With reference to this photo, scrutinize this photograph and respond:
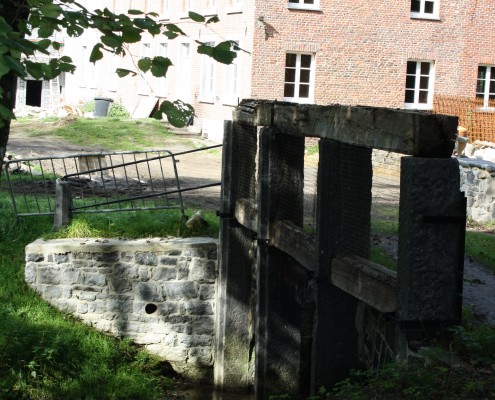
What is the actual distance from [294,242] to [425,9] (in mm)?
21587

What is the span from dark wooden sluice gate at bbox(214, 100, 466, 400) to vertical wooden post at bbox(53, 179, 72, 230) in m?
2.20

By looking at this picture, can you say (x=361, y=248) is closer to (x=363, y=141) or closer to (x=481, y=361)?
(x=363, y=141)

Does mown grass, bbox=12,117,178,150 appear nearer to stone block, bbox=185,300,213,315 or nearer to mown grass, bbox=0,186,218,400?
mown grass, bbox=0,186,218,400

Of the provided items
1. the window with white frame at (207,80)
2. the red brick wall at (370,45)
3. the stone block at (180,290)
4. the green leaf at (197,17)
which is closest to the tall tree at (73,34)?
the green leaf at (197,17)

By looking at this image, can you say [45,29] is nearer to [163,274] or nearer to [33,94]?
[163,274]

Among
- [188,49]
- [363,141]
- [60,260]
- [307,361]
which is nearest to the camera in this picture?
[363,141]

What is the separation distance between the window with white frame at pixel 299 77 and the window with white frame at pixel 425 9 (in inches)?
142

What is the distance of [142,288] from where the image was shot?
1273cm

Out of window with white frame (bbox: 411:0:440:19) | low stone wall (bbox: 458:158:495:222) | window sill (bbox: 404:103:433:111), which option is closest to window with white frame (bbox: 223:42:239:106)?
window sill (bbox: 404:103:433:111)

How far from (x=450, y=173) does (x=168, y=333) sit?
7.22 m

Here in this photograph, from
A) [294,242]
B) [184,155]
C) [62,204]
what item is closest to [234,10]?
[184,155]

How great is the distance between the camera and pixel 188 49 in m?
33.4

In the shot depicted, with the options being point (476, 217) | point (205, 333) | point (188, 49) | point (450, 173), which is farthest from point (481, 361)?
point (188, 49)

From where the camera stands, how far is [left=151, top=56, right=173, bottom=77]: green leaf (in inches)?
224
